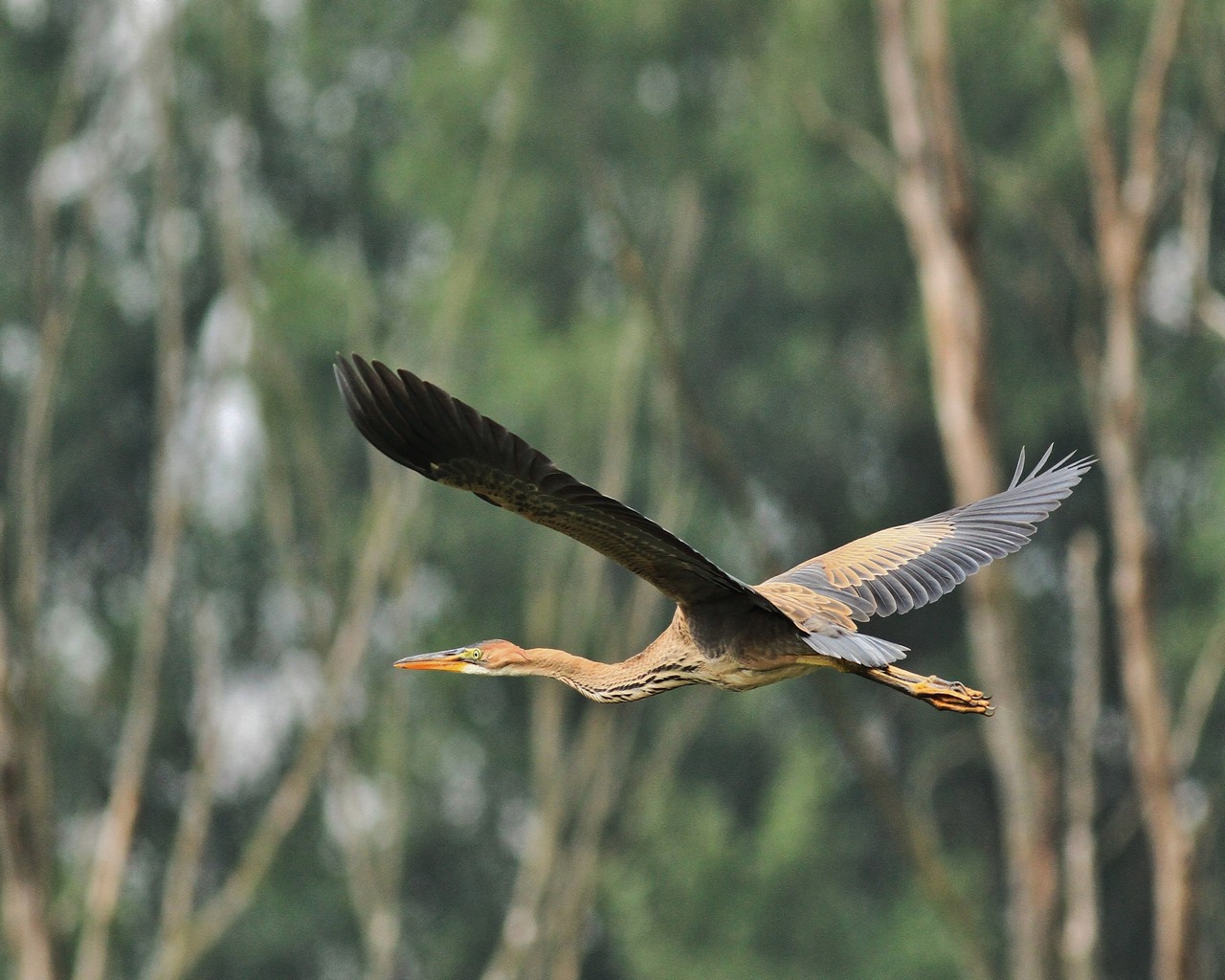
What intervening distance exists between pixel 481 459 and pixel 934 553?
1852mm

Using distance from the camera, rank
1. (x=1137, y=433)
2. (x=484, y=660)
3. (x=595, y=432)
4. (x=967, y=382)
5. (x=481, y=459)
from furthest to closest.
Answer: (x=595, y=432) < (x=1137, y=433) < (x=967, y=382) < (x=484, y=660) < (x=481, y=459)

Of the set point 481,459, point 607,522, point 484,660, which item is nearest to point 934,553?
point 484,660

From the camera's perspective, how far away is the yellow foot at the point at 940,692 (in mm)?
5852

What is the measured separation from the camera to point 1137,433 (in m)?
11.9

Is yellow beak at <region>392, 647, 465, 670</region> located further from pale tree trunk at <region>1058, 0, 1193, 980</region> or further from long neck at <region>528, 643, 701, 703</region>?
pale tree trunk at <region>1058, 0, 1193, 980</region>

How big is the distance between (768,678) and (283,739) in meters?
17.9

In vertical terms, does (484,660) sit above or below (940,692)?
below

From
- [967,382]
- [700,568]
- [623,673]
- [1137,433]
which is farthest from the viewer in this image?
[1137,433]

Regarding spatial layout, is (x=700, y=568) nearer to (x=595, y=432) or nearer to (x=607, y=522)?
(x=607, y=522)

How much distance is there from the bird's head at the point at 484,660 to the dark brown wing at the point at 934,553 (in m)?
0.72

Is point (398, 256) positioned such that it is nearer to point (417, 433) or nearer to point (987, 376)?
point (987, 376)

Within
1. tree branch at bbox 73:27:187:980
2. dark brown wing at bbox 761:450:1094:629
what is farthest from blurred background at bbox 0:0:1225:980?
dark brown wing at bbox 761:450:1094:629

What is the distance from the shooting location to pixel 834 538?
23.2 m

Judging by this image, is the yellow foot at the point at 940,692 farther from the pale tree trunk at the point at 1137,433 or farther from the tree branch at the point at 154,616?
the pale tree trunk at the point at 1137,433
